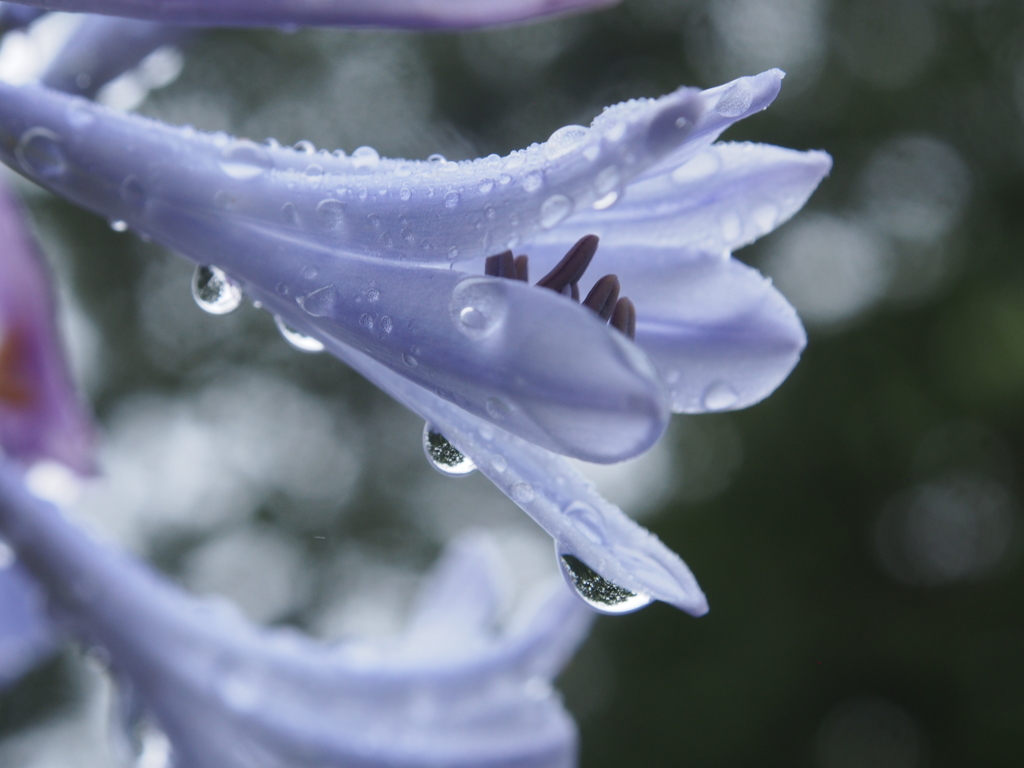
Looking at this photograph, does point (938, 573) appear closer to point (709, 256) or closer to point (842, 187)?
point (842, 187)

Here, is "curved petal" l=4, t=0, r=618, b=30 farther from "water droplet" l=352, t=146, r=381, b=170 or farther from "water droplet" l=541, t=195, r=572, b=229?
"water droplet" l=541, t=195, r=572, b=229

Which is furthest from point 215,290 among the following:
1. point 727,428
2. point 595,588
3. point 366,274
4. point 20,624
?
point 727,428

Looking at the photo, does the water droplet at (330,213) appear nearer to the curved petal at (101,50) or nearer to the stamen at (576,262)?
the stamen at (576,262)

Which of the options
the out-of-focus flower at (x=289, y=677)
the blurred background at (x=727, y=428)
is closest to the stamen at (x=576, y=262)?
the out-of-focus flower at (x=289, y=677)

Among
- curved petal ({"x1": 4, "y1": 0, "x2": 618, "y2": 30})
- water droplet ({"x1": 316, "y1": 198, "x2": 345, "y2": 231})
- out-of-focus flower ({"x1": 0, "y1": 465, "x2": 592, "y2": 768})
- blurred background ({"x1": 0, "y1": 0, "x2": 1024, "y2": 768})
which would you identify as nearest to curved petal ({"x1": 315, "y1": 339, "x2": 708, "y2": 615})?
water droplet ({"x1": 316, "y1": 198, "x2": 345, "y2": 231})

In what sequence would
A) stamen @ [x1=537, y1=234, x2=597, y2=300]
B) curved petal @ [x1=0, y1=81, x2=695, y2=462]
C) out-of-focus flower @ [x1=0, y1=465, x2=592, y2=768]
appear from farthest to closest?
out-of-focus flower @ [x1=0, y1=465, x2=592, y2=768] < stamen @ [x1=537, y1=234, x2=597, y2=300] < curved petal @ [x1=0, y1=81, x2=695, y2=462]

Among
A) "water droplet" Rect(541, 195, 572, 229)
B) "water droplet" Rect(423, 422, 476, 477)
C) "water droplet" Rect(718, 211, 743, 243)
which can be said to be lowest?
"water droplet" Rect(423, 422, 476, 477)

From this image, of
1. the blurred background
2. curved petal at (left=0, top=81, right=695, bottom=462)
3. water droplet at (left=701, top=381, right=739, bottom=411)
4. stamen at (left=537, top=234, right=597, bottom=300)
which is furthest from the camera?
the blurred background
